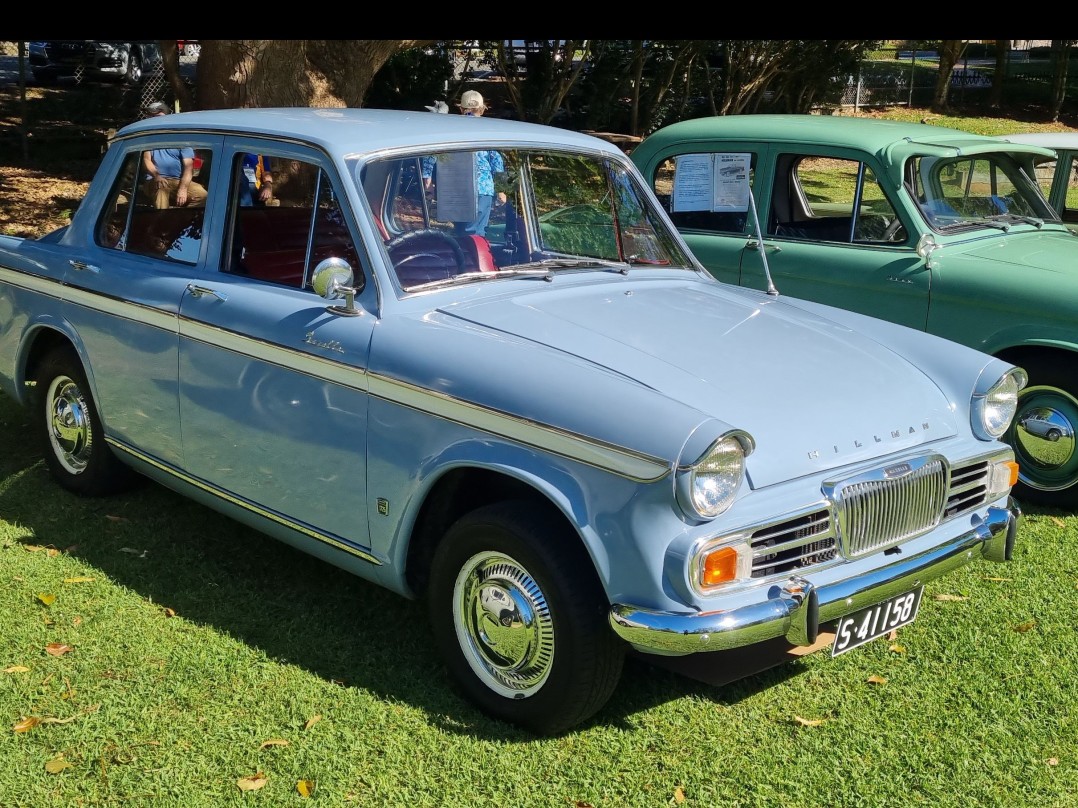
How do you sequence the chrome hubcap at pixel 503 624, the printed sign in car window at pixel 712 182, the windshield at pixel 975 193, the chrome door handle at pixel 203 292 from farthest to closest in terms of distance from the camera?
the printed sign in car window at pixel 712 182
the windshield at pixel 975 193
the chrome door handle at pixel 203 292
the chrome hubcap at pixel 503 624

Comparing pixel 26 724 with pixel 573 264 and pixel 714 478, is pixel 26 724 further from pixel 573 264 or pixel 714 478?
pixel 573 264

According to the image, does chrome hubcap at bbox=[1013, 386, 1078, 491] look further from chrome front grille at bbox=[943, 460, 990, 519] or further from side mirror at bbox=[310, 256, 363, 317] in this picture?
side mirror at bbox=[310, 256, 363, 317]

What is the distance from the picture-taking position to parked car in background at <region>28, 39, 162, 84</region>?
69.3 feet

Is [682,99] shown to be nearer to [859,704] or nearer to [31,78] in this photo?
[31,78]

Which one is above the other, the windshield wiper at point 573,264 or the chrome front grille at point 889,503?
the windshield wiper at point 573,264

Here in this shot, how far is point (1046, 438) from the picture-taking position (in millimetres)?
5840

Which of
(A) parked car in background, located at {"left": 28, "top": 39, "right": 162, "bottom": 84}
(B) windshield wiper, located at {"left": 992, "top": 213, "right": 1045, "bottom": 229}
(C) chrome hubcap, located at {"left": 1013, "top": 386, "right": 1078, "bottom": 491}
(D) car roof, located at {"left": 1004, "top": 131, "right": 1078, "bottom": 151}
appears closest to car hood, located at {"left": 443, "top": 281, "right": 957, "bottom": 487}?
(C) chrome hubcap, located at {"left": 1013, "top": 386, "right": 1078, "bottom": 491}

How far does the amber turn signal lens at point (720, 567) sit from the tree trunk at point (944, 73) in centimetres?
3070

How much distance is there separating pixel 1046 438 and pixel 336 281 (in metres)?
3.85

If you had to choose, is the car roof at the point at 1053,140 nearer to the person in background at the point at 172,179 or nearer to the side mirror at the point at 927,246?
the side mirror at the point at 927,246

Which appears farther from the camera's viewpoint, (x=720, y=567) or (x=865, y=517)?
(x=865, y=517)

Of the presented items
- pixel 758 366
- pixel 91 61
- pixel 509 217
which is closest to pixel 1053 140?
pixel 509 217

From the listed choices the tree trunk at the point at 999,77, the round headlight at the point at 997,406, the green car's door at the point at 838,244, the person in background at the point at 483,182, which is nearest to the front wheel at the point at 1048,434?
the green car's door at the point at 838,244

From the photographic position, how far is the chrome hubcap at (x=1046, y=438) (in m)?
5.78
